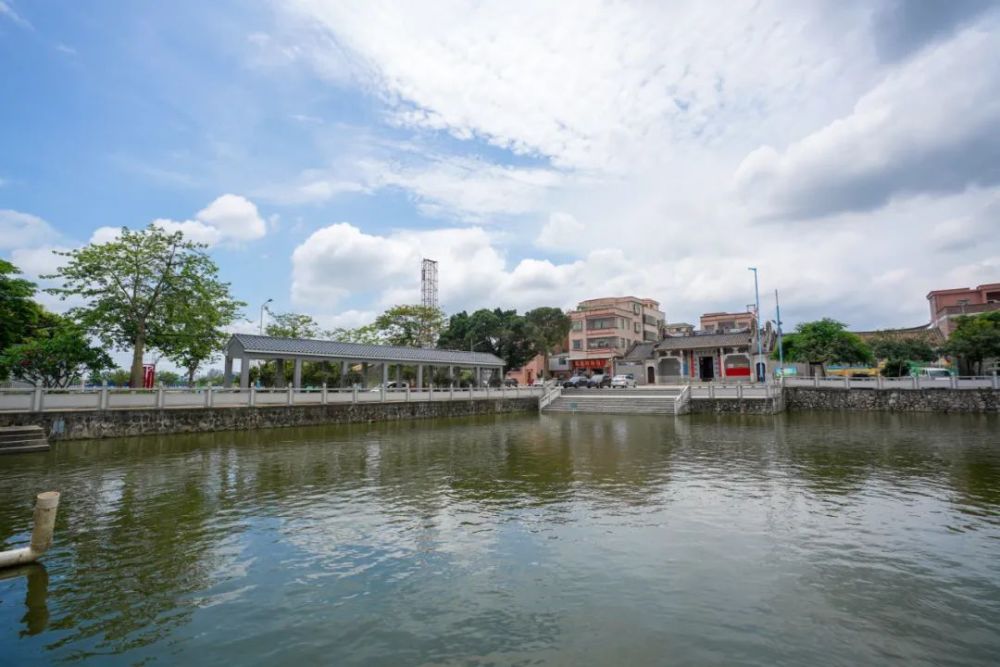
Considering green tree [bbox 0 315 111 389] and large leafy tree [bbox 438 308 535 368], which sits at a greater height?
large leafy tree [bbox 438 308 535 368]

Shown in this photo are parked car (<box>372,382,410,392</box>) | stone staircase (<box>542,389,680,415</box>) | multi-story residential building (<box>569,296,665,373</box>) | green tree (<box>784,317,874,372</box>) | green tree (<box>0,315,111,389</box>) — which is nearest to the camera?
green tree (<box>0,315,111,389</box>)

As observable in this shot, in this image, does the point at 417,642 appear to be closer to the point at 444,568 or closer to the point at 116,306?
the point at 444,568

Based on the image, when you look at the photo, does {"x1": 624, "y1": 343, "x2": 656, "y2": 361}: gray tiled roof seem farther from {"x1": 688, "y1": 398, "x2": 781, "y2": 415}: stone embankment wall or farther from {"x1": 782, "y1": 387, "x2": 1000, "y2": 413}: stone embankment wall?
{"x1": 688, "y1": 398, "x2": 781, "y2": 415}: stone embankment wall

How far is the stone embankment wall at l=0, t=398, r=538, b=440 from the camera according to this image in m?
19.4

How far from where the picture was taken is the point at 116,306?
26.8 meters

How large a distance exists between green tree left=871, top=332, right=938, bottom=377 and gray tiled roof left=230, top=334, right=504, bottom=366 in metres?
35.6

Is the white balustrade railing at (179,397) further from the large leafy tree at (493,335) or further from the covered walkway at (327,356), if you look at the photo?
the large leafy tree at (493,335)

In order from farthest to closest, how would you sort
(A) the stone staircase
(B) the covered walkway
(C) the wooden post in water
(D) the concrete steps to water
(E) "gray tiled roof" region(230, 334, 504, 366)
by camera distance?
(A) the stone staircase, (E) "gray tiled roof" region(230, 334, 504, 366), (B) the covered walkway, (D) the concrete steps to water, (C) the wooden post in water

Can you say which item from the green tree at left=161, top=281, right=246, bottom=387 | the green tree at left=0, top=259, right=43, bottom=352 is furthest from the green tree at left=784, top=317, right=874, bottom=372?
the green tree at left=0, top=259, right=43, bottom=352

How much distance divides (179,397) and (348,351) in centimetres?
1214

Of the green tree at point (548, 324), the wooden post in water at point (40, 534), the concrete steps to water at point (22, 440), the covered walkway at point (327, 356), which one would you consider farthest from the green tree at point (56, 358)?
the green tree at point (548, 324)

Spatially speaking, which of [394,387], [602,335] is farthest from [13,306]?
[602,335]

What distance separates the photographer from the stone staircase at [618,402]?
34031 mm

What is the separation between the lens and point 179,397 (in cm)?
2264
